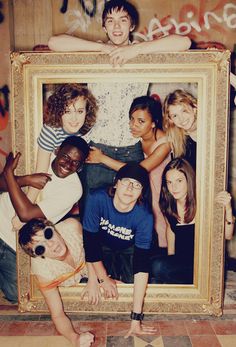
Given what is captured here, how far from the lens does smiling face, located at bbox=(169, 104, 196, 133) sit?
2793mm

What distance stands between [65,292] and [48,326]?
0.29m

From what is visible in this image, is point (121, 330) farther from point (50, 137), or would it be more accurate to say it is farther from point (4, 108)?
point (4, 108)

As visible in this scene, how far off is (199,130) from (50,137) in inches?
45.9

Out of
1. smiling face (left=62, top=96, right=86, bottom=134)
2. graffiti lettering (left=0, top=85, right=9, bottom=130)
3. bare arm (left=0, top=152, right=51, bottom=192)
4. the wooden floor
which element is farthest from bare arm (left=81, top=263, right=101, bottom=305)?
graffiti lettering (left=0, top=85, right=9, bottom=130)

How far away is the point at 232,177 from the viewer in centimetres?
366

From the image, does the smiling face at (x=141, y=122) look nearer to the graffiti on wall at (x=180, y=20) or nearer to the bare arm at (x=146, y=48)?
the bare arm at (x=146, y=48)

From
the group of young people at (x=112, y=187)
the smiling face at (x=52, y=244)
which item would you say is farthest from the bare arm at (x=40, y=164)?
the smiling face at (x=52, y=244)

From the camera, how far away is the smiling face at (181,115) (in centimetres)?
279

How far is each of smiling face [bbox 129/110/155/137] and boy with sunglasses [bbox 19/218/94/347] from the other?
900 mm

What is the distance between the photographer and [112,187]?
286cm

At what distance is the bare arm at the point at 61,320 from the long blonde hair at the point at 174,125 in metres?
1.48

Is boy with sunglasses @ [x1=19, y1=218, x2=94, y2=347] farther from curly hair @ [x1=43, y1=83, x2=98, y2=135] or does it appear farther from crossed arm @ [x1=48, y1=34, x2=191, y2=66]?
crossed arm @ [x1=48, y1=34, x2=191, y2=66]

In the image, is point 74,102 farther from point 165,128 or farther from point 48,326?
point 48,326

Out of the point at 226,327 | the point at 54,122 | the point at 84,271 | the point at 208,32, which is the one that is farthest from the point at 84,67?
the point at 226,327
